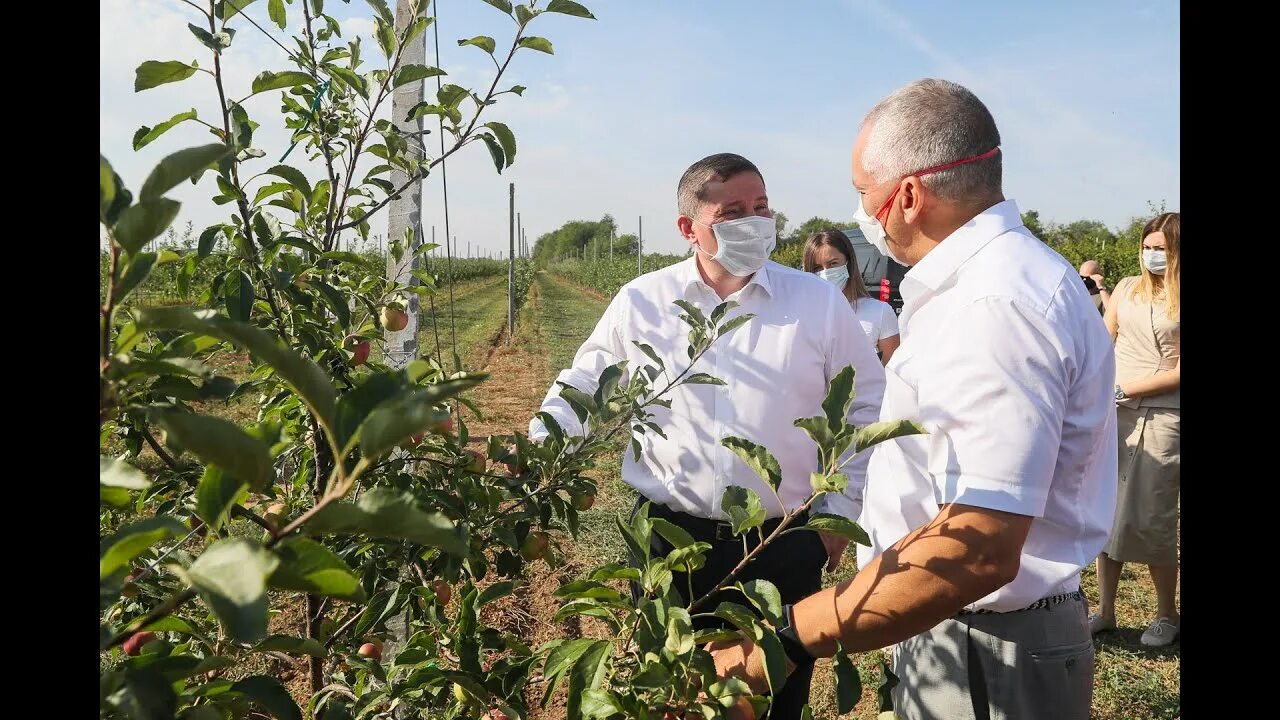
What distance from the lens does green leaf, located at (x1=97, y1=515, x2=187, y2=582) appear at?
53 cm

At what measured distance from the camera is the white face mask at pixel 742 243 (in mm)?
2482

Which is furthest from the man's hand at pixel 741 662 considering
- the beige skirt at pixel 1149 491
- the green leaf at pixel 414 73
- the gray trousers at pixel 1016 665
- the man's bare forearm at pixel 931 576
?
the beige skirt at pixel 1149 491

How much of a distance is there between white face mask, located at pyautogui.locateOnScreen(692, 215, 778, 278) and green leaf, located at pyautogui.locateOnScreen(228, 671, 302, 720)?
1900 mm

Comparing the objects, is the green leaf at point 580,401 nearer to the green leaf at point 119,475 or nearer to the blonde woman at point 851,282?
the green leaf at point 119,475

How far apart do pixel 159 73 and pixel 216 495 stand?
0.86 metres

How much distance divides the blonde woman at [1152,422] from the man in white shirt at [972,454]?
2.33 m

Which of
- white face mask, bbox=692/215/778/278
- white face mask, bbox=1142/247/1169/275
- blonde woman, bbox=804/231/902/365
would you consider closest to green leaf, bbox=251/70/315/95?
white face mask, bbox=692/215/778/278

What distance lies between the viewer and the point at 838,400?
1042 millimetres

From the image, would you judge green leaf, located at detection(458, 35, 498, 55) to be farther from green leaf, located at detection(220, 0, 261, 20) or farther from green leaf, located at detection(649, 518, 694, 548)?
green leaf, located at detection(649, 518, 694, 548)

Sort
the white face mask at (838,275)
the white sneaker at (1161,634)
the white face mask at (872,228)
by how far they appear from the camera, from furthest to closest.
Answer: the white face mask at (838,275) → the white sneaker at (1161,634) → the white face mask at (872,228)

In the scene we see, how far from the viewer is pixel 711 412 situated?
237 cm
